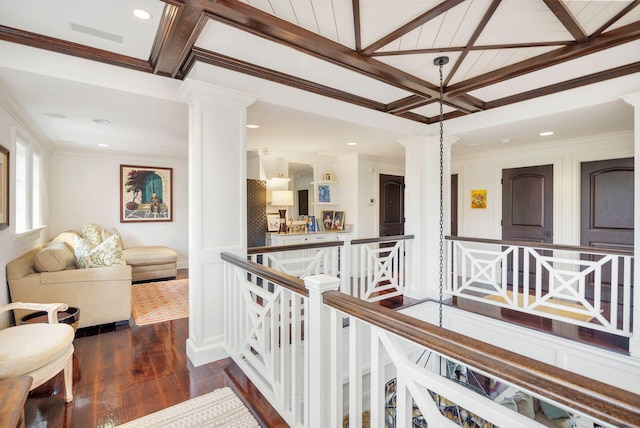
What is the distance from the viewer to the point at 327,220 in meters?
5.91

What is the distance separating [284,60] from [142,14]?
1.02 m

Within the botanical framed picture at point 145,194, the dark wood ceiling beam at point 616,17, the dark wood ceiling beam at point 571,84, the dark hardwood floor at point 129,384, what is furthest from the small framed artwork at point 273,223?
the dark wood ceiling beam at point 616,17

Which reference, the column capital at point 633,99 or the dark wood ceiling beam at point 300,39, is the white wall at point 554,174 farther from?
the dark wood ceiling beam at point 300,39

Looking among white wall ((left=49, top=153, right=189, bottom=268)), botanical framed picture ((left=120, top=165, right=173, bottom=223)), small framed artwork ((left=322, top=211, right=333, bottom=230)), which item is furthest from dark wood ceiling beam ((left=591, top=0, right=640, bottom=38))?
botanical framed picture ((left=120, top=165, right=173, bottom=223))

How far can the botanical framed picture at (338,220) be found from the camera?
19.2 ft

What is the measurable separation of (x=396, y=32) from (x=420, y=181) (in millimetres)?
2364

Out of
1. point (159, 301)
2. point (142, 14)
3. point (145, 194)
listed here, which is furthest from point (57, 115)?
point (145, 194)

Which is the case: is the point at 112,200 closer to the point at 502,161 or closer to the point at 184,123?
the point at 184,123

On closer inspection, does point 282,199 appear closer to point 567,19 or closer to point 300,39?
point 300,39

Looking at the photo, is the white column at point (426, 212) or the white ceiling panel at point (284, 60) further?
the white column at point (426, 212)

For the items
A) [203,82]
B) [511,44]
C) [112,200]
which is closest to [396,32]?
[511,44]

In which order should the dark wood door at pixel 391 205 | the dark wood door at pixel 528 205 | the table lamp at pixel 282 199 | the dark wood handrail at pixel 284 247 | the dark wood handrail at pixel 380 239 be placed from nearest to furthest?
the dark wood handrail at pixel 284 247 < the dark wood handrail at pixel 380 239 < the dark wood door at pixel 528 205 < the table lamp at pixel 282 199 < the dark wood door at pixel 391 205

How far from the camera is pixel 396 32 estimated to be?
7.01 feet

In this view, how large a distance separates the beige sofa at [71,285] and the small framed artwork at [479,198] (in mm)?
5363
